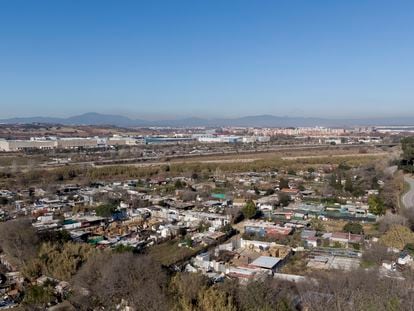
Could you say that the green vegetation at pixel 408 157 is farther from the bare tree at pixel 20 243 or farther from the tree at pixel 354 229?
the bare tree at pixel 20 243

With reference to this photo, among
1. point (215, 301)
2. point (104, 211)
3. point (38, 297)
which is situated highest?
point (215, 301)

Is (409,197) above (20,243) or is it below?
below

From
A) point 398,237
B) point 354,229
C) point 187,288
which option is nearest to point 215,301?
point 187,288

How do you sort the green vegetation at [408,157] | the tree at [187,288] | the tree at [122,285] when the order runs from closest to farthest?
the tree at [187,288] < the tree at [122,285] < the green vegetation at [408,157]

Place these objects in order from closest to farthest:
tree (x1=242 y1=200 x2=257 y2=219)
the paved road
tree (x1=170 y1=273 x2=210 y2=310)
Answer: tree (x1=170 y1=273 x2=210 y2=310) → tree (x1=242 y1=200 x2=257 y2=219) → the paved road

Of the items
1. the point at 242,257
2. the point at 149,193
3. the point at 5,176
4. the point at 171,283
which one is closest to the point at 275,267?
the point at 242,257

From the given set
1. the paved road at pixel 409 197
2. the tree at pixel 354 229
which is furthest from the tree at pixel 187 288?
the paved road at pixel 409 197

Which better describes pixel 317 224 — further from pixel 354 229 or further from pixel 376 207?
pixel 376 207

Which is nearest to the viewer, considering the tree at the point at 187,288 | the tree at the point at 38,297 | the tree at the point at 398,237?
the tree at the point at 187,288

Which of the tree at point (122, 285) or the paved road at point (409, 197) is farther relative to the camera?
the paved road at point (409, 197)

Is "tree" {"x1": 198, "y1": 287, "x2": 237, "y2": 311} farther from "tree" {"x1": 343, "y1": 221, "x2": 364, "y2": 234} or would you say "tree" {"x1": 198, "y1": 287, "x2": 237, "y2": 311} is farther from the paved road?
the paved road

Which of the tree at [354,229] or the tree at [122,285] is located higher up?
the tree at [122,285]

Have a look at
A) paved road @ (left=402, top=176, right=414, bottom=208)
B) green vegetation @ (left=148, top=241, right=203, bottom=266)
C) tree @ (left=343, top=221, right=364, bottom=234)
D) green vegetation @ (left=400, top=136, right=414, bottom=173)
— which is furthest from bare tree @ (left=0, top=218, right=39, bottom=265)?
green vegetation @ (left=400, top=136, right=414, bottom=173)
